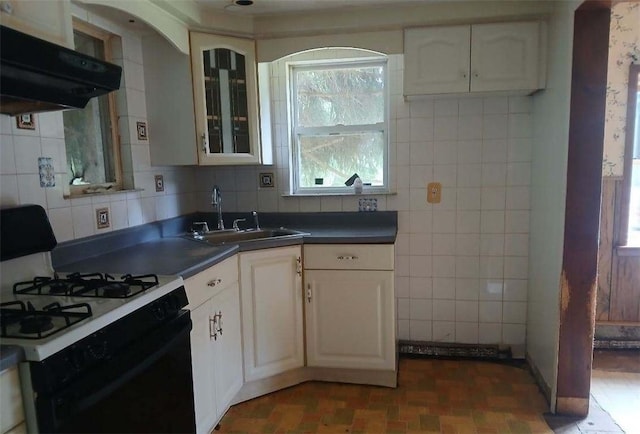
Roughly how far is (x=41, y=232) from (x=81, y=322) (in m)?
0.66

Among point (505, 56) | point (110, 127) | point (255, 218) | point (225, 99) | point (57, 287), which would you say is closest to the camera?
point (57, 287)

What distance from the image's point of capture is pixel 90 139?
2.21 meters

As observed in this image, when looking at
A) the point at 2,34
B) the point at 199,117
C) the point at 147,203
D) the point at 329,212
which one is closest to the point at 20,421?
the point at 2,34

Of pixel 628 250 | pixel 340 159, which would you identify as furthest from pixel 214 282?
pixel 628 250

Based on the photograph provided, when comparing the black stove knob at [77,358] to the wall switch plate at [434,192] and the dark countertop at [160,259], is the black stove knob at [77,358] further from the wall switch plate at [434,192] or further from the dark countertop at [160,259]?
the wall switch plate at [434,192]

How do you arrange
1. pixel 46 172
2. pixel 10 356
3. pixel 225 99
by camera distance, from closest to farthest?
pixel 10 356, pixel 46 172, pixel 225 99

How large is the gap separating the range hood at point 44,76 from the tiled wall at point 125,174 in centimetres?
17

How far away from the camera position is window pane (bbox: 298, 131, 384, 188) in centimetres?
297

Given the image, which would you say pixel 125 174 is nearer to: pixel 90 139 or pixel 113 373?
pixel 90 139

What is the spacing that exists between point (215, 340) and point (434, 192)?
1664mm

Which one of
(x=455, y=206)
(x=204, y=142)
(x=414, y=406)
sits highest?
(x=204, y=142)

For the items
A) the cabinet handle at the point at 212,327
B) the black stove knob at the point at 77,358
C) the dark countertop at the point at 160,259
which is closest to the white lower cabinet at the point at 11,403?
the black stove knob at the point at 77,358

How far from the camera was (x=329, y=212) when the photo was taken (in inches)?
116

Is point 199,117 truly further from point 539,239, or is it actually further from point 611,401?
point 611,401
